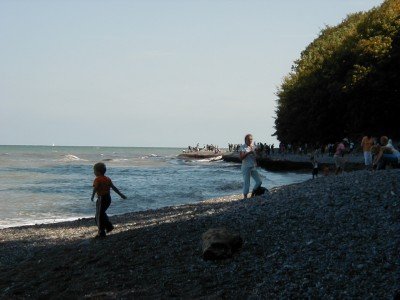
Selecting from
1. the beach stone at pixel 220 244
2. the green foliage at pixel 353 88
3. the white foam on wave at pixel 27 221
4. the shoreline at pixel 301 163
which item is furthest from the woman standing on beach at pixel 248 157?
the green foliage at pixel 353 88

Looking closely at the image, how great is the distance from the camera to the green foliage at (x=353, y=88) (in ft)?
144

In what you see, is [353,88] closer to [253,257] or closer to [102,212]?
[102,212]

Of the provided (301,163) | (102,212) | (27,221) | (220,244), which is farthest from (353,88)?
(220,244)

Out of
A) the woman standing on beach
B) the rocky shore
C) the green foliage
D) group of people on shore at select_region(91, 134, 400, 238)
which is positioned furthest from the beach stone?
the green foliage

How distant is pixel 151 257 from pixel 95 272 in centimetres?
95

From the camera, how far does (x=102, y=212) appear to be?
36.1 feet

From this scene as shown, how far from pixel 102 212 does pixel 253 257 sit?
4153mm

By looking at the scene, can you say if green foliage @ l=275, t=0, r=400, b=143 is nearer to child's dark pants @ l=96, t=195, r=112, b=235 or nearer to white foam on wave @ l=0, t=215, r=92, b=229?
white foam on wave @ l=0, t=215, r=92, b=229

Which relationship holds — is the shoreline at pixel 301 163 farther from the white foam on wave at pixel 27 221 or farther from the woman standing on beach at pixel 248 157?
the woman standing on beach at pixel 248 157

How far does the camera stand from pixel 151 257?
8914mm

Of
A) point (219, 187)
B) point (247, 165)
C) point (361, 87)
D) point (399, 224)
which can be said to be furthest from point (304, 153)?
point (399, 224)

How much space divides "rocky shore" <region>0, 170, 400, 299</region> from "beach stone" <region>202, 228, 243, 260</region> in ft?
0.39

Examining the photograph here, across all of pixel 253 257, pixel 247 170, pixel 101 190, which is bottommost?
pixel 253 257

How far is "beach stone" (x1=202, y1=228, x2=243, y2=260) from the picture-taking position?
26.8ft
